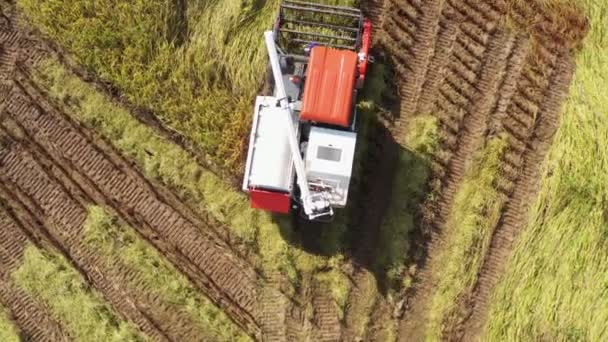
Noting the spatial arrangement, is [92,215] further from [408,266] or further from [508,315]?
[508,315]

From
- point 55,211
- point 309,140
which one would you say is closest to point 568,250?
point 309,140

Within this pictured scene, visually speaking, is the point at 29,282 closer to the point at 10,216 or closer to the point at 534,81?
the point at 10,216

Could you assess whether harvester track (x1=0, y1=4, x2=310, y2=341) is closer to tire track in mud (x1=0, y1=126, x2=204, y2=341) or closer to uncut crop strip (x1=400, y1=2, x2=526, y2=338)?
tire track in mud (x1=0, y1=126, x2=204, y2=341)

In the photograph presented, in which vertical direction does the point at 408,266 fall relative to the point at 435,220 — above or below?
below

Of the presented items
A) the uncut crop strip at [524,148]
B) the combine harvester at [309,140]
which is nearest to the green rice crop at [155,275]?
the combine harvester at [309,140]

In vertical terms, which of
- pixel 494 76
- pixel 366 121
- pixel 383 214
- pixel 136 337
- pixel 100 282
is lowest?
pixel 136 337

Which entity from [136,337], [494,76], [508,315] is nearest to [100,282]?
[136,337]
